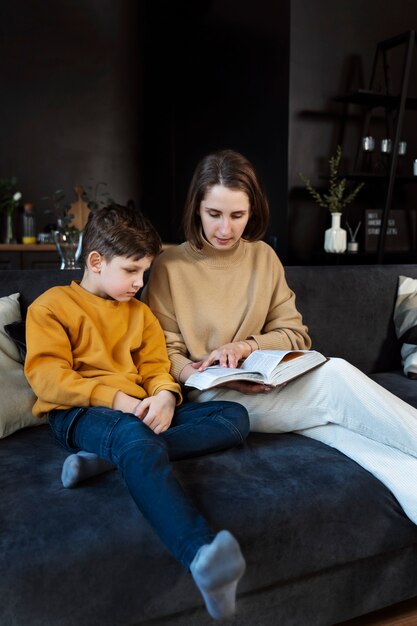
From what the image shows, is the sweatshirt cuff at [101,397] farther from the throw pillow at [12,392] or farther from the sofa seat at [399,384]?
the sofa seat at [399,384]

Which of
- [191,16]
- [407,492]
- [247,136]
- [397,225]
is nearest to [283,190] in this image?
[247,136]

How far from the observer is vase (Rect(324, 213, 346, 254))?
4.10 meters

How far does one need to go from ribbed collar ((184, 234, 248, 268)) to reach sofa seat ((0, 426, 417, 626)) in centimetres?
60

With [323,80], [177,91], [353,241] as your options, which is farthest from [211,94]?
[353,241]

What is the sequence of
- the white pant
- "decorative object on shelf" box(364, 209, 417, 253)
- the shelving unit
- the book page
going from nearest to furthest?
the white pant < the book page < the shelving unit < "decorative object on shelf" box(364, 209, 417, 253)

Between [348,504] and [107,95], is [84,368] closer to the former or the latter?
[348,504]

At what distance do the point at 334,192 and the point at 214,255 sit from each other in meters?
2.37

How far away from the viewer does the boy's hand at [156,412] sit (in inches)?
60.8

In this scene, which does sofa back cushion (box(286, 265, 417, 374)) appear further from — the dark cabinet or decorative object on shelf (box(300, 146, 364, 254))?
the dark cabinet

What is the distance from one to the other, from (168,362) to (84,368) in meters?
0.25

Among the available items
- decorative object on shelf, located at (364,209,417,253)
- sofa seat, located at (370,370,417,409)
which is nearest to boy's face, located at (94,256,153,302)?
sofa seat, located at (370,370,417,409)

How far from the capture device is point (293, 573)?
134 cm

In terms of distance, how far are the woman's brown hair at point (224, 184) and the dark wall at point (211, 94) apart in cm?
239

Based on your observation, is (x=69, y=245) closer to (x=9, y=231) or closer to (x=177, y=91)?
(x=9, y=231)
